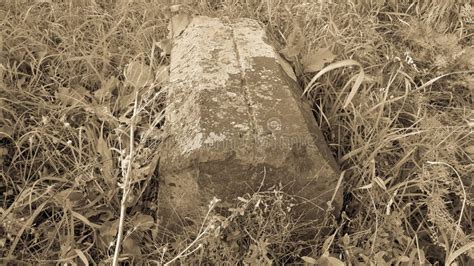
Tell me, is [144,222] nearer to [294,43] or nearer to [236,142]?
[236,142]

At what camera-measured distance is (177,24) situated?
93.5 inches

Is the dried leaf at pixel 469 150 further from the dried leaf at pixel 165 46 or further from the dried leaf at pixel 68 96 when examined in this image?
the dried leaf at pixel 68 96

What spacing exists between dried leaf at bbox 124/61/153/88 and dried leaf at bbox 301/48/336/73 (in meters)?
0.66

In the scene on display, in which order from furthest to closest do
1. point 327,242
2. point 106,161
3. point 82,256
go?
point 106,161 → point 327,242 → point 82,256

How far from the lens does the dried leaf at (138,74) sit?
2125 mm

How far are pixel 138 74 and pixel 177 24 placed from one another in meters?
0.37

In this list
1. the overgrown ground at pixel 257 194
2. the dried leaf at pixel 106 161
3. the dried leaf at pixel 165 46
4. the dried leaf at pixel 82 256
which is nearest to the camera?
the dried leaf at pixel 82 256

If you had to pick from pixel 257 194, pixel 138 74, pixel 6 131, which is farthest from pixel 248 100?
pixel 6 131

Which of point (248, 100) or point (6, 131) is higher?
point (248, 100)

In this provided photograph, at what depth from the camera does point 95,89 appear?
2230 mm

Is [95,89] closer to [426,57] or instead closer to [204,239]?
[204,239]

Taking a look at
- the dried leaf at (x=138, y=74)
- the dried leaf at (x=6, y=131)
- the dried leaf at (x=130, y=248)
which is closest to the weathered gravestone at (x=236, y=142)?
the dried leaf at (x=130, y=248)

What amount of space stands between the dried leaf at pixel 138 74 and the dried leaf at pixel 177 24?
0.27 metres

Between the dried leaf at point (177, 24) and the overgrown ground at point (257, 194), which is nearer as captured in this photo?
the overgrown ground at point (257, 194)
